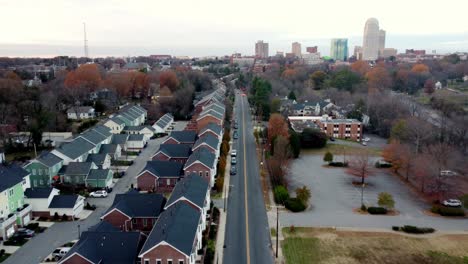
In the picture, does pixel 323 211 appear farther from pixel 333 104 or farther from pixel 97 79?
pixel 97 79

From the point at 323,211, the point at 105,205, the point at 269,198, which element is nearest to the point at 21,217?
the point at 105,205

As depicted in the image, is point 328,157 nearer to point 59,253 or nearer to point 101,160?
point 101,160

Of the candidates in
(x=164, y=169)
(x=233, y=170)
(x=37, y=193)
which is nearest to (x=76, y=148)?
(x=164, y=169)

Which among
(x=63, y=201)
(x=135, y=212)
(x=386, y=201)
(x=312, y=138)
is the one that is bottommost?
(x=386, y=201)

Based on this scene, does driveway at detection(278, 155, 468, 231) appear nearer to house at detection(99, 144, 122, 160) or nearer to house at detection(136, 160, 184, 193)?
house at detection(136, 160, 184, 193)

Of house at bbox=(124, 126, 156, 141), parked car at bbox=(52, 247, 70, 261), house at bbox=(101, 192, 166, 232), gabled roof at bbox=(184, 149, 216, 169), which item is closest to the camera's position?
parked car at bbox=(52, 247, 70, 261)

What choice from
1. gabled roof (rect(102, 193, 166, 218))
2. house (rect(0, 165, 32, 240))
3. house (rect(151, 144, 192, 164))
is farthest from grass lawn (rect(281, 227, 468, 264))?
house (rect(0, 165, 32, 240))
